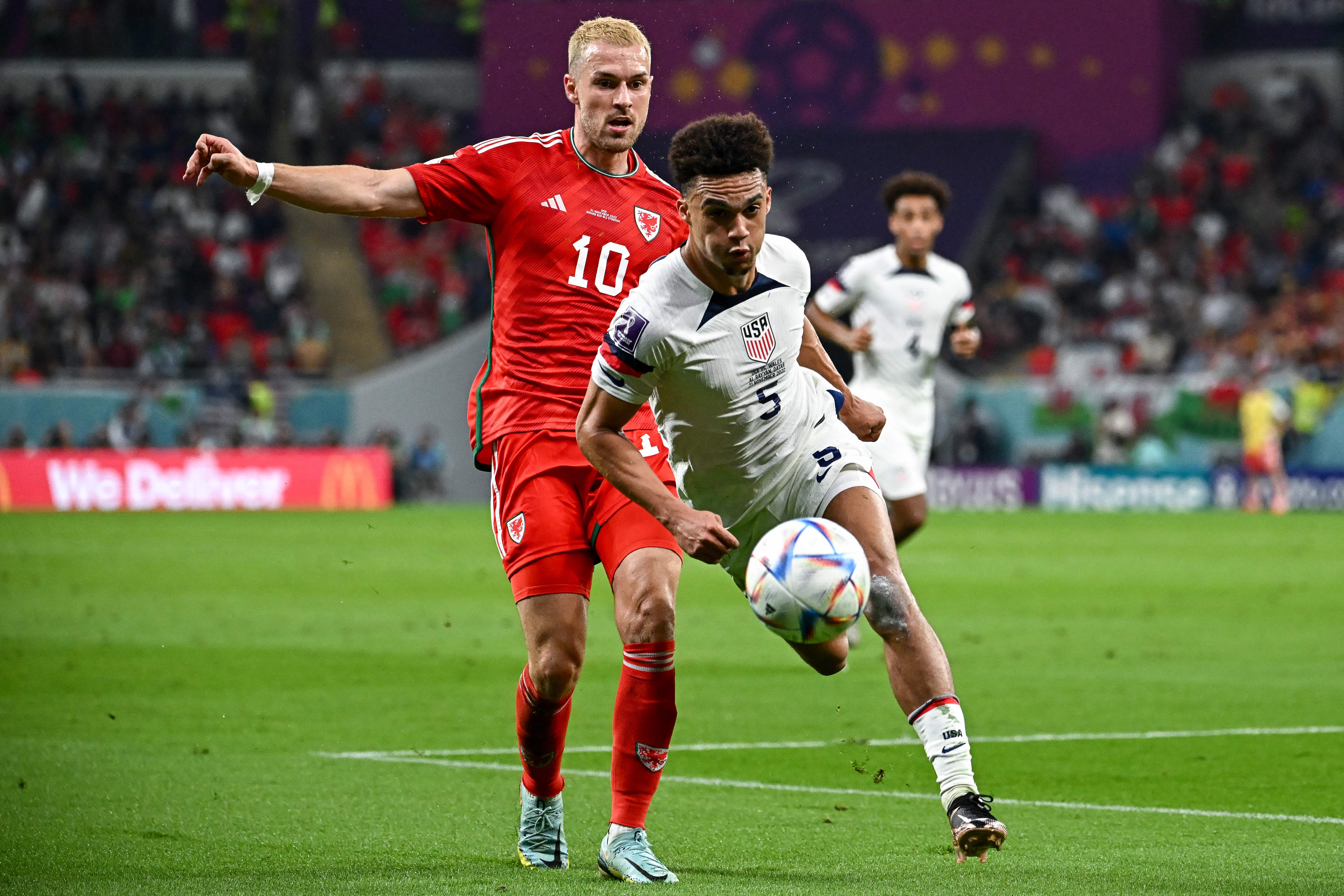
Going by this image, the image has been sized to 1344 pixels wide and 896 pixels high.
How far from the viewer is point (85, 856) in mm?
5895

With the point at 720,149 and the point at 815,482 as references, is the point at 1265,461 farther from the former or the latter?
the point at 720,149

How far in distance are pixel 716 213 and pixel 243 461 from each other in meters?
25.6

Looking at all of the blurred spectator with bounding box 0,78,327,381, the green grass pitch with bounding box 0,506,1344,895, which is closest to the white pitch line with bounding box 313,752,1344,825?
the green grass pitch with bounding box 0,506,1344,895

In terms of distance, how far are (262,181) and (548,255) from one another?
3.22 feet

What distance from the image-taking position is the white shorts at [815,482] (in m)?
5.73

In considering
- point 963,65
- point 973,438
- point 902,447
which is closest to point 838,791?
point 902,447

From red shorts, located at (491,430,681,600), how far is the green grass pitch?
3.05ft

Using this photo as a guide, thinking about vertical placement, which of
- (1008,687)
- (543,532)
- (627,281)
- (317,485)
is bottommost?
(317,485)

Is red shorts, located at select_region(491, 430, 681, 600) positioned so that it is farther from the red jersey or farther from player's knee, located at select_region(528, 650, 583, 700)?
player's knee, located at select_region(528, 650, 583, 700)

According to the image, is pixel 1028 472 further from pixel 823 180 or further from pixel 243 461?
pixel 243 461

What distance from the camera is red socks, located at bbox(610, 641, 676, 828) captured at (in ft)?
18.9

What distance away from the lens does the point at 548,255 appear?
6.19m

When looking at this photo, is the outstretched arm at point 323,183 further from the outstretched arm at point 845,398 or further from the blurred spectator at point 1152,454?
the blurred spectator at point 1152,454

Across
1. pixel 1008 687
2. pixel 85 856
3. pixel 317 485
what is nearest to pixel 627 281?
pixel 85 856
